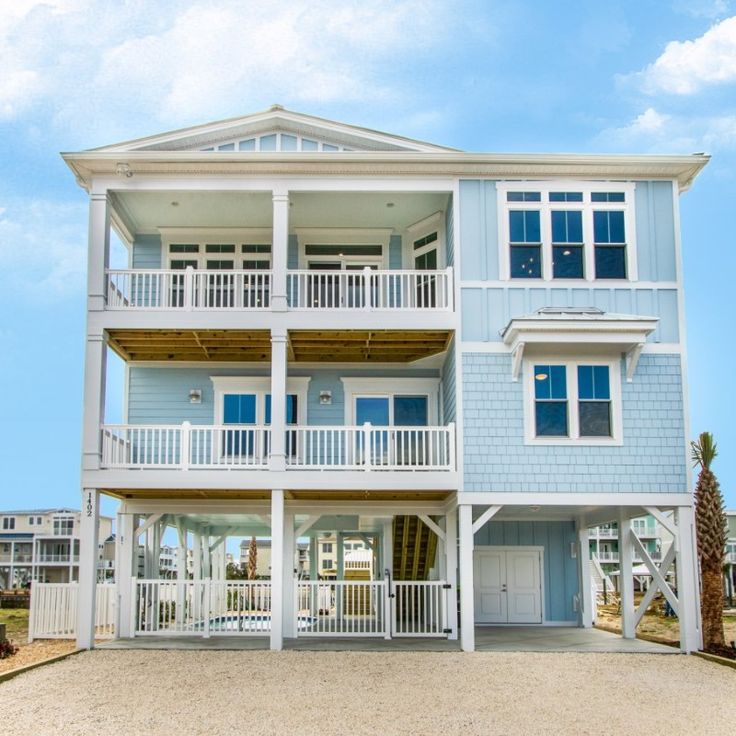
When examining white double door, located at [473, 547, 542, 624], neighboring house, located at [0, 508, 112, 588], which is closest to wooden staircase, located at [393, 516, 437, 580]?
white double door, located at [473, 547, 542, 624]

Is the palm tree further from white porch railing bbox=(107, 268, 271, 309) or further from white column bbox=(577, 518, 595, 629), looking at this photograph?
white porch railing bbox=(107, 268, 271, 309)

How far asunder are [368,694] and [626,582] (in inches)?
373

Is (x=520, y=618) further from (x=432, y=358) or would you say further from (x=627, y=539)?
(x=432, y=358)

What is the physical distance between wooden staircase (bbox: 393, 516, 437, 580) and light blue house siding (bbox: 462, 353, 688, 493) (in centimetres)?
319

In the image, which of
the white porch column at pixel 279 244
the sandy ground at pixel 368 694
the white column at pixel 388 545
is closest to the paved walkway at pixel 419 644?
the sandy ground at pixel 368 694

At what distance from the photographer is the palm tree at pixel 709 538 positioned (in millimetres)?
17406

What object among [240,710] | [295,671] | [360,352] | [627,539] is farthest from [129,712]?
[627,539]

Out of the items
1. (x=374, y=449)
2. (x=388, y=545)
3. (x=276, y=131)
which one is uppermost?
(x=276, y=131)

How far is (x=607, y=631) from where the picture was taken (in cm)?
2148

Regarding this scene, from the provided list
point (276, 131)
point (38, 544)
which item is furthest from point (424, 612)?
point (38, 544)

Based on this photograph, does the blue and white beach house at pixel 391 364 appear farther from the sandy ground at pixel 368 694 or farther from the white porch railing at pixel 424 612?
the sandy ground at pixel 368 694

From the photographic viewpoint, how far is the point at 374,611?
19781mm

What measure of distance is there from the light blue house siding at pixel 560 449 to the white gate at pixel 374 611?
110 inches

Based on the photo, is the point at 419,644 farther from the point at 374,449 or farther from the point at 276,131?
the point at 276,131
